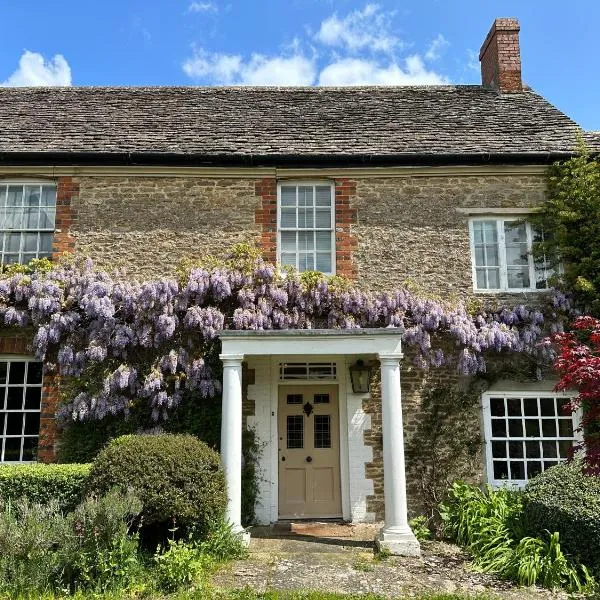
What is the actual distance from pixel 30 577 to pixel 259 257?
545 centimetres

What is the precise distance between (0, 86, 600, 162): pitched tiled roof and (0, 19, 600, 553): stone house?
60mm

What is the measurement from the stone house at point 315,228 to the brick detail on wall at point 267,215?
0.03 meters

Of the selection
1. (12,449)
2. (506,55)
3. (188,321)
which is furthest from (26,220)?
(506,55)

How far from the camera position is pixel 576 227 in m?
9.54

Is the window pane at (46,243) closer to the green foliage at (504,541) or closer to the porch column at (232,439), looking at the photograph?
the porch column at (232,439)

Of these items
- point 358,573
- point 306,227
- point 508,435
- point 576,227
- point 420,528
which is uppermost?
point 306,227

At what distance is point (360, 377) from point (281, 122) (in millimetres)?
5347

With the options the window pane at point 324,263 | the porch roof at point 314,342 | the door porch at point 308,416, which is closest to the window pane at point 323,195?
the window pane at point 324,263

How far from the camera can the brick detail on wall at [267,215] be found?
970 centimetres

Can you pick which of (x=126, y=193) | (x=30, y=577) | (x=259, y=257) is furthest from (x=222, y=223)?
(x=30, y=577)

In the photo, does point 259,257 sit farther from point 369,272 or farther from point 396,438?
point 396,438

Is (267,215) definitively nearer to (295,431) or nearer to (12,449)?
(295,431)

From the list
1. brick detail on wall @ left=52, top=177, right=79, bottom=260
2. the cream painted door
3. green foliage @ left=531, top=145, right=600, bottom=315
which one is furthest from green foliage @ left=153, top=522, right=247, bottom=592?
green foliage @ left=531, top=145, right=600, bottom=315

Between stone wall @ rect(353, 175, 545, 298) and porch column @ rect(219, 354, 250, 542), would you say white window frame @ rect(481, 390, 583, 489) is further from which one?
A: porch column @ rect(219, 354, 250, 542)
